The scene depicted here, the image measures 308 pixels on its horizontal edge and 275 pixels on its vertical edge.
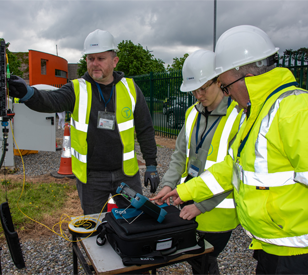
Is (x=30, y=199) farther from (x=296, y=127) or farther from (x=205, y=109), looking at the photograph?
(x=296, y=127)

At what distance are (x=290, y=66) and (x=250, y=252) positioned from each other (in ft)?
14.6

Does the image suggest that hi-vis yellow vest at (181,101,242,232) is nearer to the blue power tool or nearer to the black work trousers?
the blue power tool

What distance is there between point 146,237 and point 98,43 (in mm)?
2048

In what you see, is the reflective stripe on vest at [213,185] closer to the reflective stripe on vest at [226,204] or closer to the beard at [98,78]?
the reflective stripe on vest at [226,204]

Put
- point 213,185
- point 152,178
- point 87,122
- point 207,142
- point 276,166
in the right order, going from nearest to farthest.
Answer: point 276,166 < point 213,185 < point 207,142 < point 87,122 < point 152,178

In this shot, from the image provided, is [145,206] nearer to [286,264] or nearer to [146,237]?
[146,237]

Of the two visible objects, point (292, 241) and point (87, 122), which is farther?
point (87, 122)

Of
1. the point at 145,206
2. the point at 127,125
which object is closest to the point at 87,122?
the point at 127,125

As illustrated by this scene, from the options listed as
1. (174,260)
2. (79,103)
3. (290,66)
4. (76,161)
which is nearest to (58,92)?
(79,103)

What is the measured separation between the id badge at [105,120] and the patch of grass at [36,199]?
Answer: 229 centimetres

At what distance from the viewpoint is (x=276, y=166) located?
124 centimetres

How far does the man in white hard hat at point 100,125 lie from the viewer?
2.65 metres

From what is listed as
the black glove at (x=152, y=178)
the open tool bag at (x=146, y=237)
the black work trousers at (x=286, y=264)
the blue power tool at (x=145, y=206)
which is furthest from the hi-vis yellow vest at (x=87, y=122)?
the black work trousers at (x=286, y=264)

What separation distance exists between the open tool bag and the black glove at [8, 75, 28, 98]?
1.19 metres
